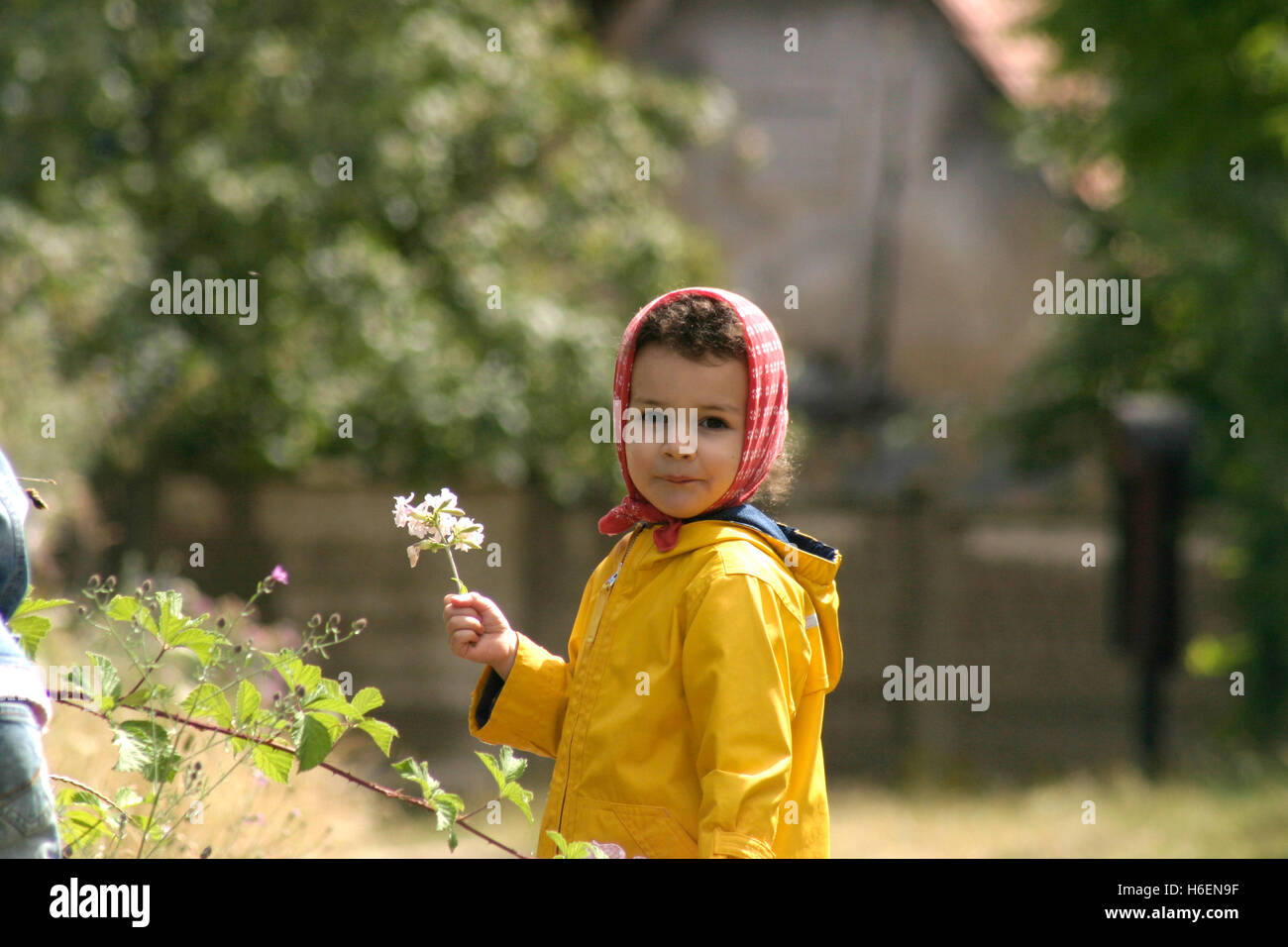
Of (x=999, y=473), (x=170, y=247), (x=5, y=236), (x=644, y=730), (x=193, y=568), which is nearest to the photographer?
(x=644, y=730)

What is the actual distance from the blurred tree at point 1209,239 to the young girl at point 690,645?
5.79m

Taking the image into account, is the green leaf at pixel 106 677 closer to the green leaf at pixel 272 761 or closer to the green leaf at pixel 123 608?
the green leaf at pixel 123 608

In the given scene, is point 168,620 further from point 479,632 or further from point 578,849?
point 578,849

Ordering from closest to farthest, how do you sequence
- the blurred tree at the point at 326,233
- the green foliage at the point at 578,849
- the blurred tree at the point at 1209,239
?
the green foliage at the point at 578,849
the blurred tree at the point at 1209,239
the blurred tree at the point at 326,233

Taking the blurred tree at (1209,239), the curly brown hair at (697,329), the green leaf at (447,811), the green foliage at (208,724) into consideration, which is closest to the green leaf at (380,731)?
the green foliage at (208,724)

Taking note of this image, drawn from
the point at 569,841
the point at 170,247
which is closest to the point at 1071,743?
the point at 170,247

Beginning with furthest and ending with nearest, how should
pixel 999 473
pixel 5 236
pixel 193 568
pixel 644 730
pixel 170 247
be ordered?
1. pixel 999 473
2. pixel 193 568
3. pixel 170 247
4. pixel 5 236
5. pixel 644 730

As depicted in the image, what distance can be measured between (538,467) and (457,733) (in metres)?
1.79

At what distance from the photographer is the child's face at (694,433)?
6.82 ft

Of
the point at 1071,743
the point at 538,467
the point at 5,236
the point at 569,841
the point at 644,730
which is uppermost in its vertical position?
the point at 5,236

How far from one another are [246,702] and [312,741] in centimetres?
15

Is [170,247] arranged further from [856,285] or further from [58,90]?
[856,285]

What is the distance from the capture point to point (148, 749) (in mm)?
2037

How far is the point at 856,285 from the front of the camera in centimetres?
1262
